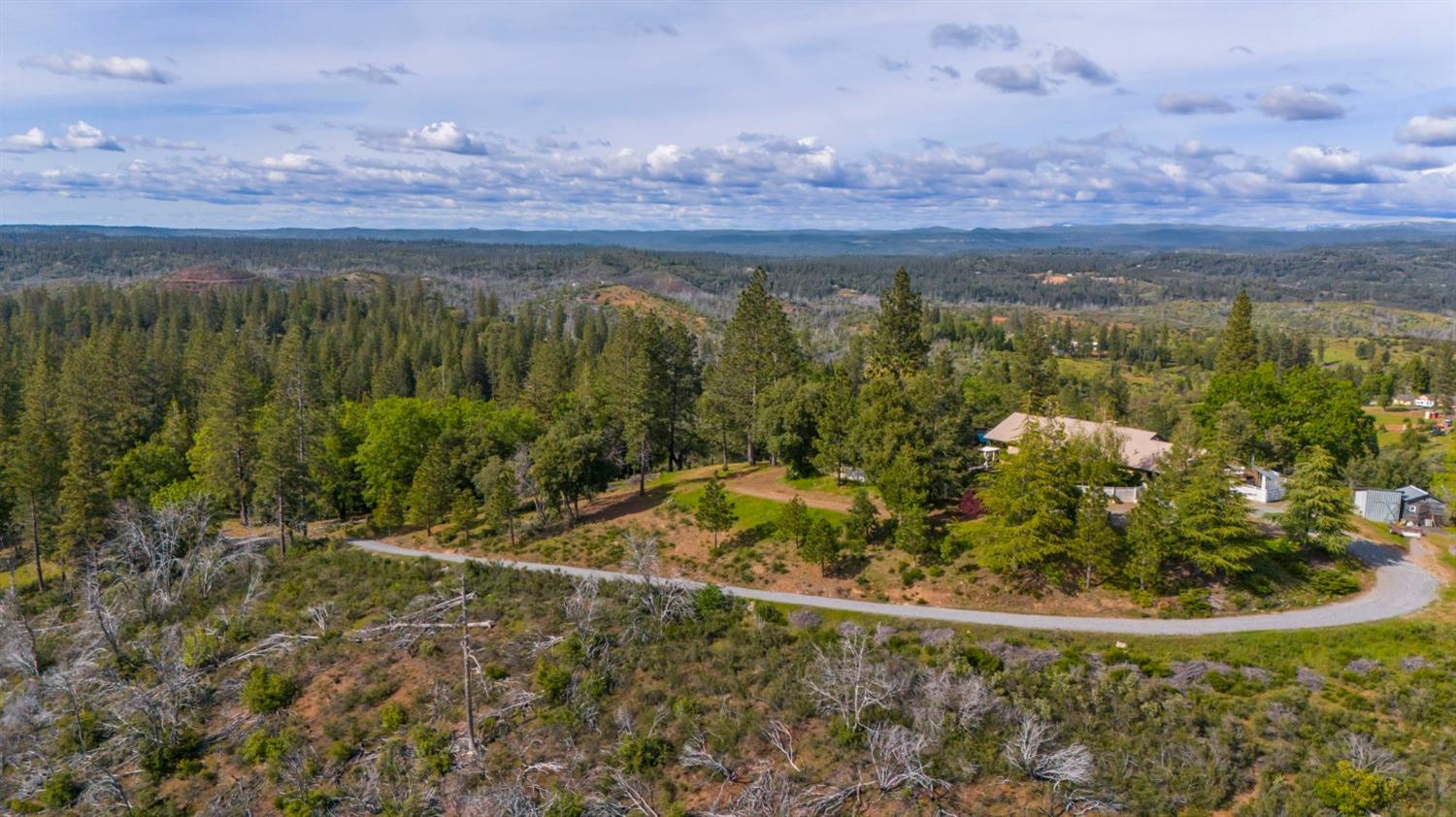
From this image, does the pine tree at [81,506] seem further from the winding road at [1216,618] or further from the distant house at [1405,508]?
the distant house at [1405,508]

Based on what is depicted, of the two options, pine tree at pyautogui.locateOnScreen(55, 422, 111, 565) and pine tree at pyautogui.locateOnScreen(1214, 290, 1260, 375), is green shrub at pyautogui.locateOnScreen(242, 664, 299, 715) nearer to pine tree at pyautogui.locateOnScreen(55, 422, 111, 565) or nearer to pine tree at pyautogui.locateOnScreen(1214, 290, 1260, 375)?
pine tree at pyautogui.locateOnScreen(55, 422, 111, 565)

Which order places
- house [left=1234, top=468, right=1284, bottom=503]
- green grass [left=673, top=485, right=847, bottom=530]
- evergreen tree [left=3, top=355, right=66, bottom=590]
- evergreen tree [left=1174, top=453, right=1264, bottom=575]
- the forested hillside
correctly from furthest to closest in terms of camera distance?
house [left=1234, top=468, right=1284, bottom=503]
evergreen tree [left=3, top=355, right=66, bottom=590]
green grass [left=673, top=485, right=847, bottom=530]
evergreen tree [left=1174, top=453, right=1264, bottom=575]
the forested hillside

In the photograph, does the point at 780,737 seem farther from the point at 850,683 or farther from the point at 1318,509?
the point at 1318,509

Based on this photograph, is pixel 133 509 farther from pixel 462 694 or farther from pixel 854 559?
pixel 854 559

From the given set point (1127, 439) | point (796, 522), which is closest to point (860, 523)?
point (796, 522)

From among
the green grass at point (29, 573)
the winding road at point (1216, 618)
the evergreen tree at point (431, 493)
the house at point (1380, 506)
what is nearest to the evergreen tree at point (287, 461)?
the evergreen tree at point (431, 493)

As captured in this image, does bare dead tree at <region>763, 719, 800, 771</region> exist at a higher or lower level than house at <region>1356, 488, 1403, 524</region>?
lower

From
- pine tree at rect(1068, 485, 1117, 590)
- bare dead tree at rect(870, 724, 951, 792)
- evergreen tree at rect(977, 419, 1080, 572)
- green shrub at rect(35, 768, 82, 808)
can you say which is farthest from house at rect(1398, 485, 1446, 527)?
green shrub at rect(35, 768, 82, 808)

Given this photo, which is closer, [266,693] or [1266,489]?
[266,693]
